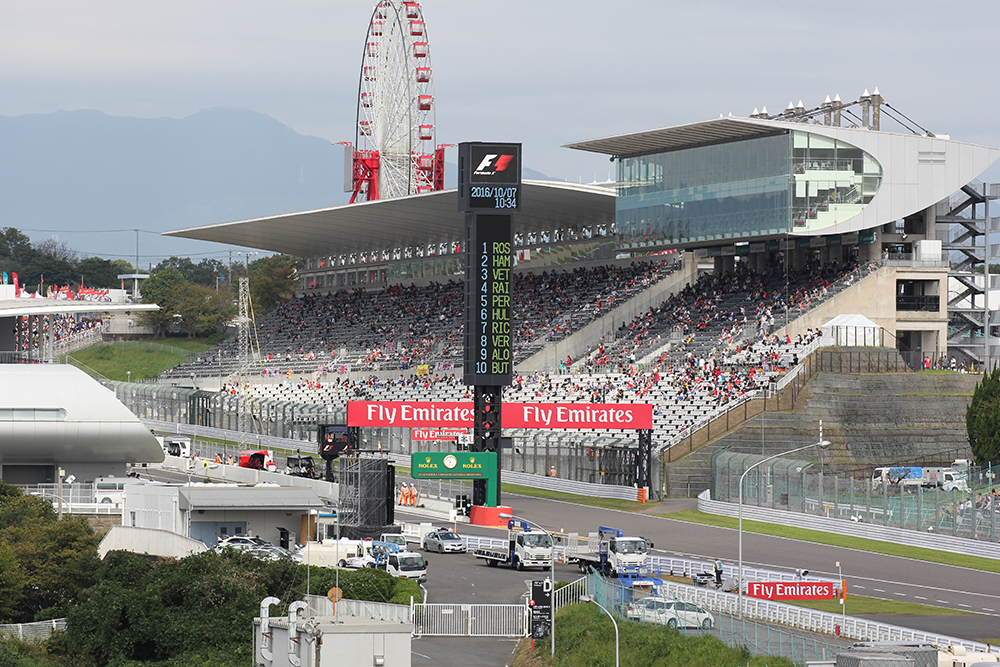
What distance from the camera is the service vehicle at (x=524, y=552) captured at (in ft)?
173

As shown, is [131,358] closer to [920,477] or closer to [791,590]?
[920,477]

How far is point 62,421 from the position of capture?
69312mm

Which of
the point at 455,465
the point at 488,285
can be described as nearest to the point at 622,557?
the point at 455,465

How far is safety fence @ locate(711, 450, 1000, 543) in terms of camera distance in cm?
5800

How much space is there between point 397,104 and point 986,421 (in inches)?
2632

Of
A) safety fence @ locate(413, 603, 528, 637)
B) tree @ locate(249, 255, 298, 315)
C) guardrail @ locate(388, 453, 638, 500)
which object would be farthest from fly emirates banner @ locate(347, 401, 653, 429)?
tree @ locate(249, 255, 298, 315)

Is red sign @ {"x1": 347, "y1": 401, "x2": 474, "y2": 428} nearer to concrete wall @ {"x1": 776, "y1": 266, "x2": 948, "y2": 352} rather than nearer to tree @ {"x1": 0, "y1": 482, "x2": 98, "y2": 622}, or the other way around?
tree @ {"x1": 0, "y1": 482, "x2": 98, "y2": 622}

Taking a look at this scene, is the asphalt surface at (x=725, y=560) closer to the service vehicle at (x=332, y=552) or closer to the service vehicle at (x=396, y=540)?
the service vehicle at (x=396, y=540)

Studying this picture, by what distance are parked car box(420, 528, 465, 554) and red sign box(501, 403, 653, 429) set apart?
13312 mm

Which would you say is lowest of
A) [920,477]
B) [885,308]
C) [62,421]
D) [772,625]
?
[772,625]

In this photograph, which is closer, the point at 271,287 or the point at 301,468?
the point at 301,468

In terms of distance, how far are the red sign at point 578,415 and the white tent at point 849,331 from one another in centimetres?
1720

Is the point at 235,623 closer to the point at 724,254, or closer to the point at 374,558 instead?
the point at 374,558

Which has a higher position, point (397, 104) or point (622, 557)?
point (397, 104)
